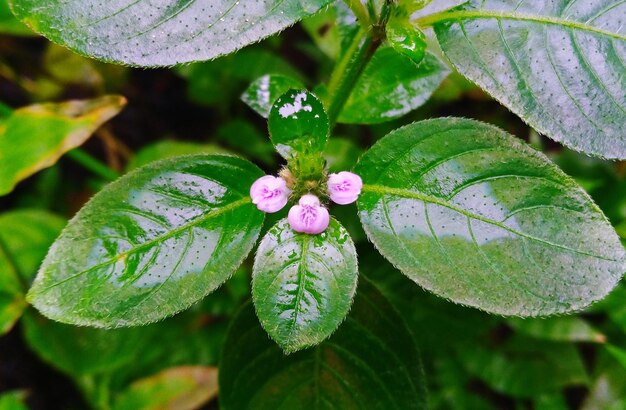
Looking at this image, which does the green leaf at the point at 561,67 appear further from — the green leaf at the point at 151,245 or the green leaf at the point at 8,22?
the green leaf at the point at 8,22

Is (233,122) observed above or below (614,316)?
above

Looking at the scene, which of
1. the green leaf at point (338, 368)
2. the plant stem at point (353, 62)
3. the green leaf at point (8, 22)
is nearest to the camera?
the plant stem at point (353, 62)

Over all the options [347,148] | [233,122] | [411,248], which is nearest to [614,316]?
[347,148]

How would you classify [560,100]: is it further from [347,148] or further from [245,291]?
[245,291]

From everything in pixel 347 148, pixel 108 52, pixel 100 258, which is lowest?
pixel 100 258

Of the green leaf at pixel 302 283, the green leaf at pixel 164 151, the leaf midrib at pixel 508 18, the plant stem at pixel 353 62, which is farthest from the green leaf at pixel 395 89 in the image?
the green leaf at pixel 164 151

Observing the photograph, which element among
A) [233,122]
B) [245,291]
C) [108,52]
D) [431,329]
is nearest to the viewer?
[108,52]

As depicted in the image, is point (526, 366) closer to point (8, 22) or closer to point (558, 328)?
point (558, 328)
